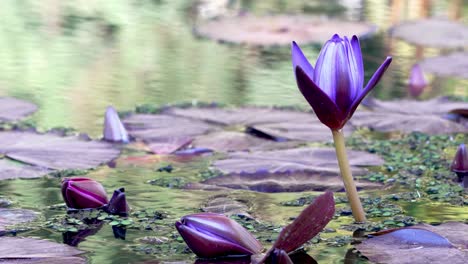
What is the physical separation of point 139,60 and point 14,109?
983 mm

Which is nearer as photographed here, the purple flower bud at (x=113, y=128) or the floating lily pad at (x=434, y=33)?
the purple flower bud at (x=113, y=128)

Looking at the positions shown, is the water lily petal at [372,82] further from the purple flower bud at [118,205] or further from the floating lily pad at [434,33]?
the floating lily pad at [434,33]

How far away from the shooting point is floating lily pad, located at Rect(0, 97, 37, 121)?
2441mm

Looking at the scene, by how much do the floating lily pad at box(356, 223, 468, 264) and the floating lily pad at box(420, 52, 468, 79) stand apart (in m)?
1.94

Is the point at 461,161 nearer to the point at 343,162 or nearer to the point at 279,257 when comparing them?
the point at 343,162

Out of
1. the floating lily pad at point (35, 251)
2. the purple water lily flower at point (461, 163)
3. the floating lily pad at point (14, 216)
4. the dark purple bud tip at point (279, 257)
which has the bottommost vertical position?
the purple water lily flower at point (461, 163)

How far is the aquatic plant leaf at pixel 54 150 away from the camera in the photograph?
203 centimetres

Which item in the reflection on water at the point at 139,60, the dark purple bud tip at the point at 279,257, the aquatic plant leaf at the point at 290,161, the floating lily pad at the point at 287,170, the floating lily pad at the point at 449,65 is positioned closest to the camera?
the dark purple bud tip at the point at 279,257

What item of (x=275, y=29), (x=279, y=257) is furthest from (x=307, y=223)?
(x=275, y=29)

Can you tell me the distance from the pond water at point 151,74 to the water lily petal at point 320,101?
0.19 m

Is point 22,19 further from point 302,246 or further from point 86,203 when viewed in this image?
point 302,246

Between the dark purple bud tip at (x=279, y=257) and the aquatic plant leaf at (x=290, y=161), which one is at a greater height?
the dark purple bud tip at (x=279, y=257)

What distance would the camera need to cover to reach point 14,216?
162 centimetres

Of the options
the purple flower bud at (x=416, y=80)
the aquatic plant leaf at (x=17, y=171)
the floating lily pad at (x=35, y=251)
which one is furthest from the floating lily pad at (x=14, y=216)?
the purple flower bud at (x=416, y=80)
